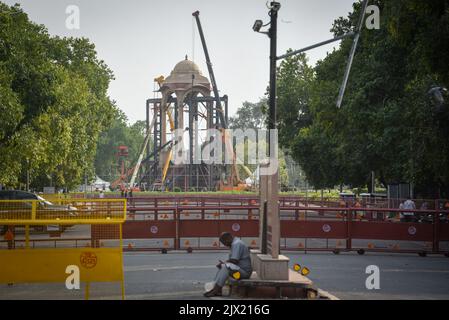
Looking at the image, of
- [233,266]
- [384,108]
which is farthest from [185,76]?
[233,266]

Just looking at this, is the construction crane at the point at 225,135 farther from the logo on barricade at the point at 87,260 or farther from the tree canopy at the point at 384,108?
the logo on barricade at the point at 87,260

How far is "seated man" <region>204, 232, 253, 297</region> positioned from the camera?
1420cm

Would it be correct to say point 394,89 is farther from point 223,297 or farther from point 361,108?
point 223,297

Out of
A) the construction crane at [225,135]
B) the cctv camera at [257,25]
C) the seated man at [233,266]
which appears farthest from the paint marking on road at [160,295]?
the construction crane at [225,135]

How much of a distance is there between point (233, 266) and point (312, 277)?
4372 millimetres

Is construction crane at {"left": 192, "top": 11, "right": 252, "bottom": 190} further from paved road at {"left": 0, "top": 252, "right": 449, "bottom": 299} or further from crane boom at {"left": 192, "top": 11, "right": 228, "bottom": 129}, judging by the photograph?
paved road at {"left": 0, "top": 252, "right": 449, "bottom": 299}

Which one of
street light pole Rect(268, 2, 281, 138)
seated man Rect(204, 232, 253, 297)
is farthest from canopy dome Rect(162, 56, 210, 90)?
seated man Rect(204, 232, 253, 297)

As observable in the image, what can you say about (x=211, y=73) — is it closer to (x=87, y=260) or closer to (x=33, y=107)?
(x=33, y=107)

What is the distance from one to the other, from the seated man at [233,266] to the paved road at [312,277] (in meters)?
0.47

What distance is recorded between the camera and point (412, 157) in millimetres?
29781

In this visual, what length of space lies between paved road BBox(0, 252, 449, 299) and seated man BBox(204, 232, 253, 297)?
0.47 m

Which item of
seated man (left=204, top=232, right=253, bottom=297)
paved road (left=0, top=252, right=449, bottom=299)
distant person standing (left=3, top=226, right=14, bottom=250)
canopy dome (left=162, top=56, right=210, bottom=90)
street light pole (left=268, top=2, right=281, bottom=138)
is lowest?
paved road (left=0, top=252, right=449, bottom=299)

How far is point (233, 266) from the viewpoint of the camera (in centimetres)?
1434

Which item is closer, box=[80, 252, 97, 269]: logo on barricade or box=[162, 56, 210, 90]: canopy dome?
box=[80, 252, 97, 269]: logo on barricade
